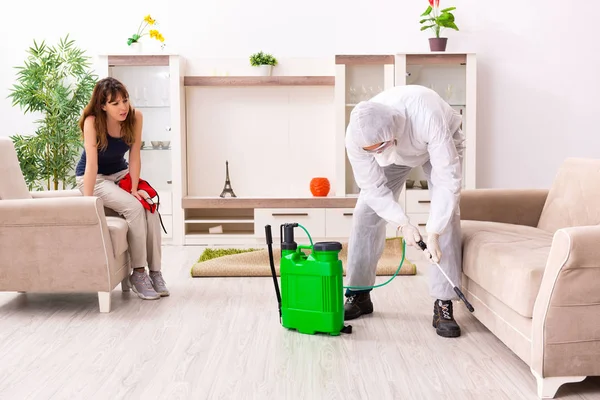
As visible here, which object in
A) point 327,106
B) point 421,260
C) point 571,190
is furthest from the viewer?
point 327,106

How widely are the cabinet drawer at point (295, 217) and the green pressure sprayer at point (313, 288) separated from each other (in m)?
2.37

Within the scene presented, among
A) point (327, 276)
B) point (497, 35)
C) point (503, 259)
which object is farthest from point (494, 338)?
point (497, 35)

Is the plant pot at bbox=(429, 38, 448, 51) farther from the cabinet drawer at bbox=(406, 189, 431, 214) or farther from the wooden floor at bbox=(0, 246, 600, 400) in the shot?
the wooden floor at bbox=(0, 246, 600, 400)

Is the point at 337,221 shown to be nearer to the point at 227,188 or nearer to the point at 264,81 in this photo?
the point at 227,188

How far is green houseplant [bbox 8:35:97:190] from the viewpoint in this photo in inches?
209

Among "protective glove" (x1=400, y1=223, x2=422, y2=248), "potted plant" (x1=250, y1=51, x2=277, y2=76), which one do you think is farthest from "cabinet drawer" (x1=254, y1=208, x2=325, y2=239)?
"protective glove" (x1=400, y1=223, x2=422, y2=248)

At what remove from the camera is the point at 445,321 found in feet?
9.82

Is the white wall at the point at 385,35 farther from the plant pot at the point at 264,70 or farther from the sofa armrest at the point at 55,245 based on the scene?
the sofa armrest at the point at 55,245

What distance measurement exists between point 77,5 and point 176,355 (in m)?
3.83

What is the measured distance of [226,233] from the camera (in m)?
5.61

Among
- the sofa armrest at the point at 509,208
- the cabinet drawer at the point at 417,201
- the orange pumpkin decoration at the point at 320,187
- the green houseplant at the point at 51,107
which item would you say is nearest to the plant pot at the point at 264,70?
the orange pumpkin decoration at the point at 320,187

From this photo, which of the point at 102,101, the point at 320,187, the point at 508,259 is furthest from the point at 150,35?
the point at 508,259

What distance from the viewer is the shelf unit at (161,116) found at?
17.7 ft

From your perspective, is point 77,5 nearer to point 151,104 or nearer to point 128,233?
point 151,104
